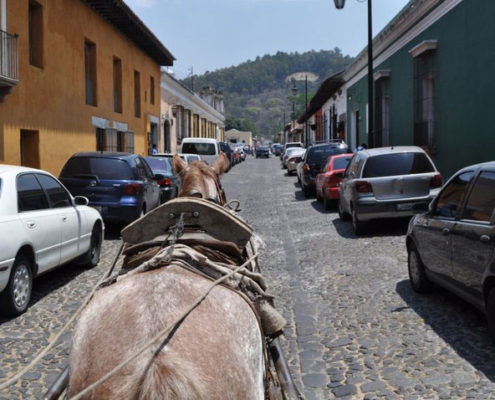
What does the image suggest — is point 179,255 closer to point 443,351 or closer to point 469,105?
point 443,351

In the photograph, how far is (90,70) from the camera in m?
20.8

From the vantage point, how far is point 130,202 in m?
11.6

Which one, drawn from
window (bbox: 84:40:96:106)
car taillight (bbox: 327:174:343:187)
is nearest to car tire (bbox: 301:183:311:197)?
car taillight (bbox: 327:174:343:187)

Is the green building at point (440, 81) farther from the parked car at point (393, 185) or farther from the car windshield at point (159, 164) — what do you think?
the car windshield at point (159, 164)

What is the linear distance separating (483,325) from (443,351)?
0.87 meters

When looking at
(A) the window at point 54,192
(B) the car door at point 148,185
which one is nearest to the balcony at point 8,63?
(B) the car door at point 148,185

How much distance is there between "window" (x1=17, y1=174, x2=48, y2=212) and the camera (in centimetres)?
682

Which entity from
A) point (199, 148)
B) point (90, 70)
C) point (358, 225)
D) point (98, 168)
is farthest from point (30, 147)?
point (199, 148)

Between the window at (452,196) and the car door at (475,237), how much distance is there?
0.77ft

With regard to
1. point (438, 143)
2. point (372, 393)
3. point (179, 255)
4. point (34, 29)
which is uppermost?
point (34, 29)

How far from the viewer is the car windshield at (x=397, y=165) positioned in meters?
11.2

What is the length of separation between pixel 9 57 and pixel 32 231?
321 inches

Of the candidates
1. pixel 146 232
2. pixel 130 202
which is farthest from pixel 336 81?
pixel 146 232

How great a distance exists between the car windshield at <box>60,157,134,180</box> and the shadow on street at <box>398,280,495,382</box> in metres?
6.32
